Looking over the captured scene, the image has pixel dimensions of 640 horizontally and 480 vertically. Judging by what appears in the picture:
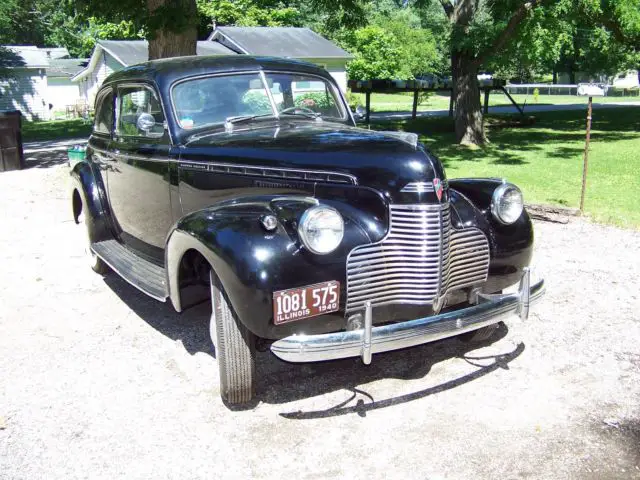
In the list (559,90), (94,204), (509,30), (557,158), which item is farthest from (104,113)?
(559,90)

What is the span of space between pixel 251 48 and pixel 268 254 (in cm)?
2707

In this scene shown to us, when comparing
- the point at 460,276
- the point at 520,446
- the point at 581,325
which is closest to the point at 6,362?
the point at 460,276

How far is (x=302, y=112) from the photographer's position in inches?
185

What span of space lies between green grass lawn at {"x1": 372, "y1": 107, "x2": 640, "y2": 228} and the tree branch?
208cm

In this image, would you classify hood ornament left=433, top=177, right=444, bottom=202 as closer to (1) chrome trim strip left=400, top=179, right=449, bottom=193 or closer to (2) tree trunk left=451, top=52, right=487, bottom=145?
(1) chrome trim strip left=400, top=179, right=449, bottom=193

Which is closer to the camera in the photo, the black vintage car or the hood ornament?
the black vintage car

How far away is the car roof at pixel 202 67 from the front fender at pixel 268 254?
146 cm

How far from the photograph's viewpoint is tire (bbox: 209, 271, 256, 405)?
334 centimetres

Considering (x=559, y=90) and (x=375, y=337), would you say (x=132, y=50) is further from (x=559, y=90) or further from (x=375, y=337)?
(x=559, y=90)

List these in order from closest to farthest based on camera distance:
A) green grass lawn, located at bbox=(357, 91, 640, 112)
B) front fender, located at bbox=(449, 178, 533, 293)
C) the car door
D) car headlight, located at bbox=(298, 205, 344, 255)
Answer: car headlight, located at bbox=(298, 205, 344, 255) < front fender, located at bbox=(449, 178, 533, 293) < the car door < green grass lawn, located at bbox=(357, 91, 640, 112)

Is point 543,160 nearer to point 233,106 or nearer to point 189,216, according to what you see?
point 233,106

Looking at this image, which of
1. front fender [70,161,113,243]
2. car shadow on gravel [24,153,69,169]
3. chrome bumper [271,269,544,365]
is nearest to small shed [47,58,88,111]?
car shadow on gravel [24,153,69,169]

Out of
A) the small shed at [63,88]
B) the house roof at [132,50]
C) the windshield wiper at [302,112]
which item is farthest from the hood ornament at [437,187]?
the small shed at [63,88]

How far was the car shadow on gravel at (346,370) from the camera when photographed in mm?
3619
